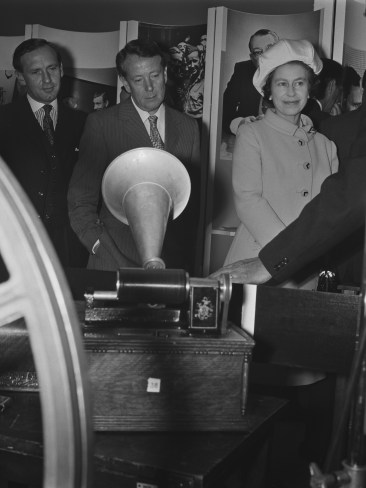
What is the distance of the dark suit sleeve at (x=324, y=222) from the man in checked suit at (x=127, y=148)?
1.39 m

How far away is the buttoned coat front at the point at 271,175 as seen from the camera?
2543 millimetres

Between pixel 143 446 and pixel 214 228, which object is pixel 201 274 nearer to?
pixel 214 228

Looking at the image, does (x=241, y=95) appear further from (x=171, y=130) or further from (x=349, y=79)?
(x=171, y=130)

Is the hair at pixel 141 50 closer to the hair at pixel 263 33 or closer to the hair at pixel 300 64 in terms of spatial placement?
the hair at pixel 300 64

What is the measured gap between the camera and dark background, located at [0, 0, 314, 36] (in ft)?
14.4

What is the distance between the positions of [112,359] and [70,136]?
267 centimetres

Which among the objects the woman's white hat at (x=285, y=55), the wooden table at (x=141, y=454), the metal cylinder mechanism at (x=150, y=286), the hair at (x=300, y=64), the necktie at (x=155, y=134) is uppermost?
the woman's white hat at (x=285, y=55)

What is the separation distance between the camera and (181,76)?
13.6 ft

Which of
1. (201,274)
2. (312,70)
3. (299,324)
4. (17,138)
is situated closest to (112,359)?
(299,324)

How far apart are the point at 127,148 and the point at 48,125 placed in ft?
2.95

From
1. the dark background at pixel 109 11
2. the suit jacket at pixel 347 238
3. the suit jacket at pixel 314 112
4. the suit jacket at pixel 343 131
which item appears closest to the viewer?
the suit jacket at pixel 347 238

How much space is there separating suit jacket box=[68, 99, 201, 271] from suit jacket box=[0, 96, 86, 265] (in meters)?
0.60

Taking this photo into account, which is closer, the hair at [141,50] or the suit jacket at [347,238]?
the suit jacket at [347,238]

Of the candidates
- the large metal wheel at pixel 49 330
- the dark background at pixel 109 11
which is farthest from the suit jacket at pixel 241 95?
the large metal wheel at pixel 49 330
